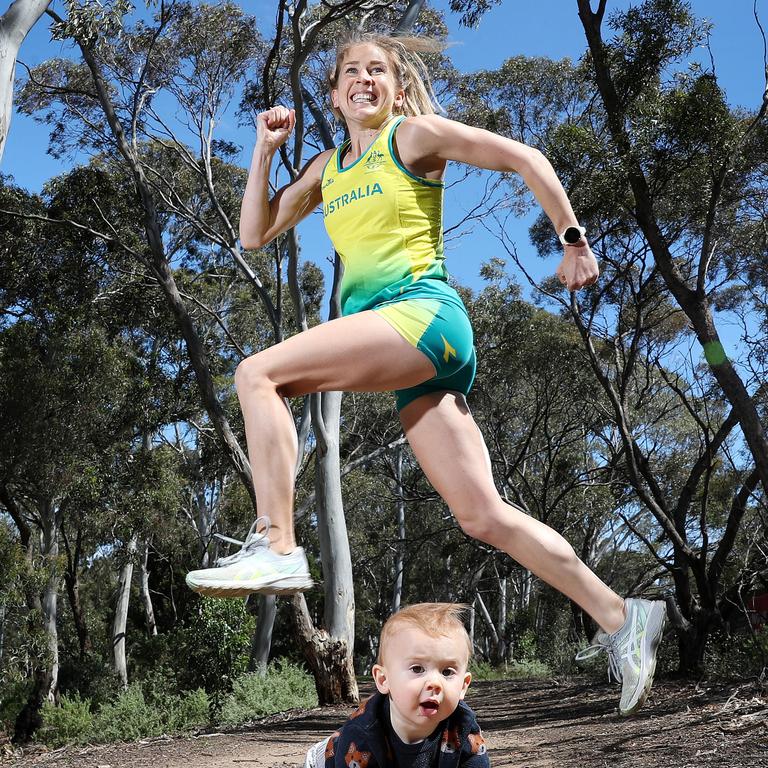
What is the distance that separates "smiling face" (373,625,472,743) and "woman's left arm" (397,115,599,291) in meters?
0.86

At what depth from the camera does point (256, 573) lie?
2.20 meters

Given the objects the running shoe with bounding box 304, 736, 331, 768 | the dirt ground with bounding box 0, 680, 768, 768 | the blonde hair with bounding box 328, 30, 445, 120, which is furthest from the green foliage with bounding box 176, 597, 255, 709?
the blonde hair with bounding box 328, 30, 445, 120

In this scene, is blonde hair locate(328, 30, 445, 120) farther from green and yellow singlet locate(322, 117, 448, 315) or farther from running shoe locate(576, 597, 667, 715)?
running shoe locate(576, 597, 667, 715)

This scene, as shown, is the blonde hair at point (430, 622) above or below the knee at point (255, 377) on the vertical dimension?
below

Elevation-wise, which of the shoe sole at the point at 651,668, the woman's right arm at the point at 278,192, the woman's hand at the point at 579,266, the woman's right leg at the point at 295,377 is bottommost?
the shoe sole at the point at 651,668

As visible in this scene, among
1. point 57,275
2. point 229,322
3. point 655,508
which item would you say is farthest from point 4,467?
point 655,508

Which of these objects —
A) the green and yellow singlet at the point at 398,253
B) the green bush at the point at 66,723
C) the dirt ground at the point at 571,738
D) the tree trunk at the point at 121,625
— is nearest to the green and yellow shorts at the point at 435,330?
the green and yellow singlet at the point at 398,253

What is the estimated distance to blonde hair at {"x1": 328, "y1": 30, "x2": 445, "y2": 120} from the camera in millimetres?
2666

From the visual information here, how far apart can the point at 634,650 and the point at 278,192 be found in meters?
1.61

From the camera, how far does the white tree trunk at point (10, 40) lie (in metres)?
7.98

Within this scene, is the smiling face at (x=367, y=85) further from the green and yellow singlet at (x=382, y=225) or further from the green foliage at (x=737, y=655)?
the green foliage at (x=737, y=655)

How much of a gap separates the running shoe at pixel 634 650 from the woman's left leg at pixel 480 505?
29 mm

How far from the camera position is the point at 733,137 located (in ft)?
36.1

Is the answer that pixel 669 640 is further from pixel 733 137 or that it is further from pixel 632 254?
pixel 733 137
